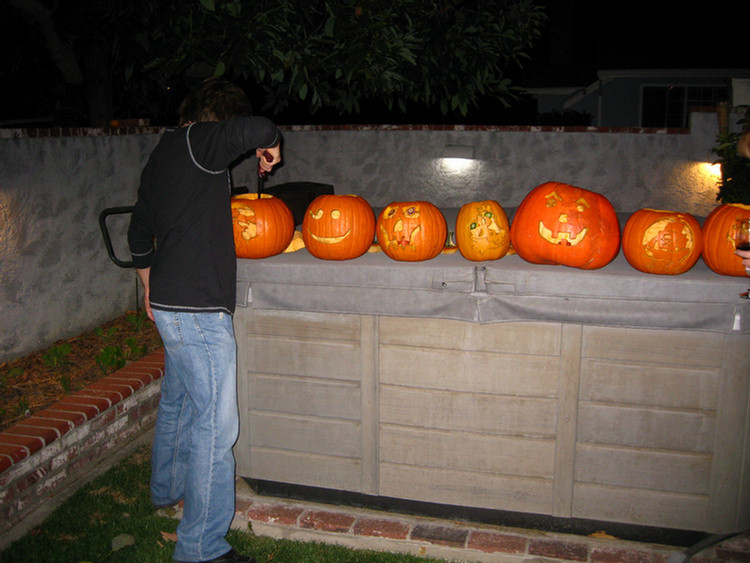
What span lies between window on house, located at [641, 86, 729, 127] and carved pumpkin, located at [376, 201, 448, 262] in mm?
16867

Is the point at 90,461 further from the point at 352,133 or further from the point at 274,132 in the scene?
the point at 352,133

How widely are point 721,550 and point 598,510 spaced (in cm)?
54

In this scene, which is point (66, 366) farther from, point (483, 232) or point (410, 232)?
point (483, 232)

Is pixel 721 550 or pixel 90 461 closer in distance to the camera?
pixel 721 550

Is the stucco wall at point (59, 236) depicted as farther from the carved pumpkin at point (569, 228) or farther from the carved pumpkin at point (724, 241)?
the carved pumpkin at point (724, 241)

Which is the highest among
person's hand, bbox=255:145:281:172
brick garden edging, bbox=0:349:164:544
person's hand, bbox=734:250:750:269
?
person's hand, bbox=255:145:281:172

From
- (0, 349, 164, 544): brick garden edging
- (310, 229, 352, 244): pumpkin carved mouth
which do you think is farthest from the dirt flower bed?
(310, 229, 352, 244): pumpkin carved mouth

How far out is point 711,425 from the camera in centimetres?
255

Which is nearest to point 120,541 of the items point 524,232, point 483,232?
point 483,232

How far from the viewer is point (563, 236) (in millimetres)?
2561

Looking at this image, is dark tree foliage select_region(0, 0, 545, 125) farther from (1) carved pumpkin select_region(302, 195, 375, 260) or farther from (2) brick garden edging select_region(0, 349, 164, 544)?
(2) brick garden edging select_region(0, 349, 164, 544)

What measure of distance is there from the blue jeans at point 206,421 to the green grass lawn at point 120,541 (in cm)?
27

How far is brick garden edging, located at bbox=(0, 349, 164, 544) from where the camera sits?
118 inches

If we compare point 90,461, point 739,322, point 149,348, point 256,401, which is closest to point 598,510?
point 739,322
